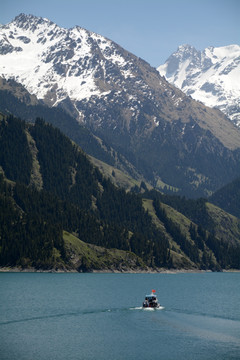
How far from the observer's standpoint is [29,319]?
141125 millimetres

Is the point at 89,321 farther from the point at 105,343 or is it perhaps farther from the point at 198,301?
the point at 198,301

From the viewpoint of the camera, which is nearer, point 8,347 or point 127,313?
point 8,347

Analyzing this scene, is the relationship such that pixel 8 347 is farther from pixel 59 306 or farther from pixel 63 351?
pixel 59 306

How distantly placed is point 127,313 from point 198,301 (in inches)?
1771

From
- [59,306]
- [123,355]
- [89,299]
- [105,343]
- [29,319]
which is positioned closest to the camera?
[123,355]

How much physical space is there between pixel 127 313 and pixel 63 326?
2798 cm

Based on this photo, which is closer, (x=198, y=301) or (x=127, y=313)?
(x=127, y=313)

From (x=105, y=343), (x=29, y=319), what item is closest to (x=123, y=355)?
(x=105, y=343)

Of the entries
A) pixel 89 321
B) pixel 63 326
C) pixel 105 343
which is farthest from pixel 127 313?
pixel 105 343

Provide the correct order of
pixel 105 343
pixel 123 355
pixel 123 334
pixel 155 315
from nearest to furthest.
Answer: pixel 123 355, pixel 105 343, pixel 123 334, pixel 155 315

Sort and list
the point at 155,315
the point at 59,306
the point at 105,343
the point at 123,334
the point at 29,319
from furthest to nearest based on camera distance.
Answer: the point at 59,306 → the point at 155,315 → the point at 29,319 → the point at 123,334 → the point at 105,343

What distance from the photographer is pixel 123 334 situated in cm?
12719

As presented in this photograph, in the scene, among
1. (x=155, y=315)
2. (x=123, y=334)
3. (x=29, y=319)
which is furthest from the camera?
(x=155, y=315)

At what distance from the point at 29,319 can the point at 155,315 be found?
112ft
